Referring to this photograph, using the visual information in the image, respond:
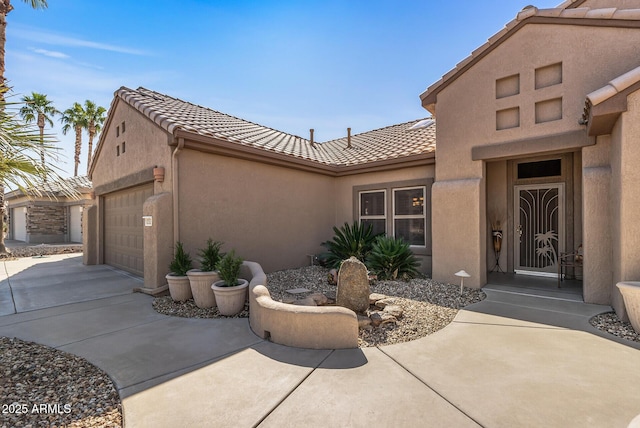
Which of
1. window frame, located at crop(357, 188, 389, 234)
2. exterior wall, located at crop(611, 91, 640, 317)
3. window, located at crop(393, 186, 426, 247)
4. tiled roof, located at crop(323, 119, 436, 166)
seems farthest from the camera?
window frame, located at crop(357, 188, 389, 234)

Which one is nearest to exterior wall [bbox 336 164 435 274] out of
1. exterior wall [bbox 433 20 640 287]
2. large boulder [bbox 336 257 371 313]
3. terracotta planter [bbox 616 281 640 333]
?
exterior wall [bbox 433 20 640 287]

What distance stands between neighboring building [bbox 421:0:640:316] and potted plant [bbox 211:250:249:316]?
5011 millimetres

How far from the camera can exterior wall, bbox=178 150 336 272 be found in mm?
7262

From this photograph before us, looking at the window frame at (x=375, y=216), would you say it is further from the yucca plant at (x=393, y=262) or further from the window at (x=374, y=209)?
the yucca plant at (x=393, y=262)

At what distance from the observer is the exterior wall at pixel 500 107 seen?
19.8 feet

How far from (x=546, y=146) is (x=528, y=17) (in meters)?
2.92

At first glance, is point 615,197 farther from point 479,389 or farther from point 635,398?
point 479,389

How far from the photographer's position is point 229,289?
5.49 metres

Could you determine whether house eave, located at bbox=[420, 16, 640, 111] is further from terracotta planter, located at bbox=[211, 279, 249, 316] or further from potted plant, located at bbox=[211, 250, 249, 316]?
terracotta planter, located at bbox=[211, 279, 249, 316]

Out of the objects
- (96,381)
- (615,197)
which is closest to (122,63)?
(96,381)

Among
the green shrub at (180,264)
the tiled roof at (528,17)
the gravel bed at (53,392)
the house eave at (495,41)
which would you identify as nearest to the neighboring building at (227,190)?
the green shrub at (180,264)

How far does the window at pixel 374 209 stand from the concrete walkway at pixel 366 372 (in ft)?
15.7

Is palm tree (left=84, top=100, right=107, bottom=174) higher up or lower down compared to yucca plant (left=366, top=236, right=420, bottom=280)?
higher up

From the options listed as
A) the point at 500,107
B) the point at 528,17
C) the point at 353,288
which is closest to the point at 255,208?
the point at 353,288
